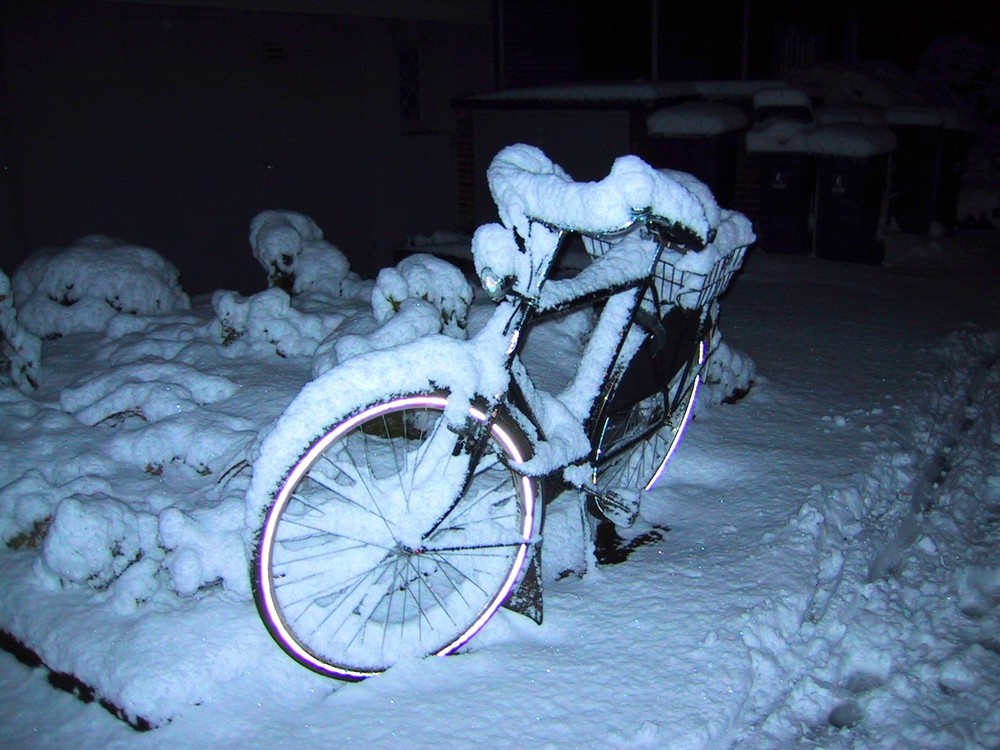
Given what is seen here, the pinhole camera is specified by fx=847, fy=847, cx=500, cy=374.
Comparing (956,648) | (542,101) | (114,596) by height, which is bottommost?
(956,648)

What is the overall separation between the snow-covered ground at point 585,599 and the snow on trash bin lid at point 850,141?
4.34 m

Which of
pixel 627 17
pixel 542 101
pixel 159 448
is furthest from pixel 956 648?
pixel 627 17

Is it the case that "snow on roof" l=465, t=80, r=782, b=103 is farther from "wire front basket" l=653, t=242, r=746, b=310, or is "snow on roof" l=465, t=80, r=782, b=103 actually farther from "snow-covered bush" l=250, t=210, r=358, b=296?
"wire front basket" l=653, t=242, r=746, b=310

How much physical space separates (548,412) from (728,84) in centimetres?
987

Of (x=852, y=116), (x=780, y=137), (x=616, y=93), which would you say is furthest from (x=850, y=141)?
(x=616, y=93)

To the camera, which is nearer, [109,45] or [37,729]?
[37,729]

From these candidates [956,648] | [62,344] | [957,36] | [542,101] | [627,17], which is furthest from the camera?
[957,36]

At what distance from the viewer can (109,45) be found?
276 inches

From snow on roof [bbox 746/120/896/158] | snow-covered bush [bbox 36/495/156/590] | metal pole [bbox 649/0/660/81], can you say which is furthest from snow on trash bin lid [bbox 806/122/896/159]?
snow-covered bush [bbox 36/495/156/590]

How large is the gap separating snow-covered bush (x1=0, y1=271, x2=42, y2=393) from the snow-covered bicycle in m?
2.10

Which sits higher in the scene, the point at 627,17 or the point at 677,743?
the point at 627,17

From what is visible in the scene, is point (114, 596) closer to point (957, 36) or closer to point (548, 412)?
point (548, 412)

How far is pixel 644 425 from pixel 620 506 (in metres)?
0.49

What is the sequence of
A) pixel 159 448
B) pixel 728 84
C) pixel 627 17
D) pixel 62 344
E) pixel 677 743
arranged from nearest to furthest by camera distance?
pixel 677 743 → pixel 159 448 → pixel 62 344 → pixel 728 84 → pixel 627 17
